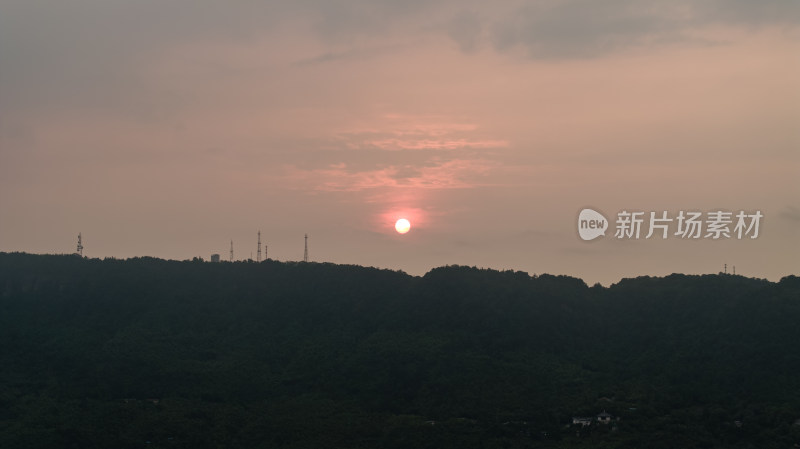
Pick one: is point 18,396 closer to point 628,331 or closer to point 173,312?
point 173,312

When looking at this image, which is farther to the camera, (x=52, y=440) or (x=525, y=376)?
(x=525, y=376)

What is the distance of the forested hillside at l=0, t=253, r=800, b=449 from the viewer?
14600 centimetres

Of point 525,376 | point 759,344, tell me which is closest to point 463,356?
point 525,376

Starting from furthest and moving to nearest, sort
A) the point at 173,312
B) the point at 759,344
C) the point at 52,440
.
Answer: the point at 173,312, the point at 759,344, the point at 52,440

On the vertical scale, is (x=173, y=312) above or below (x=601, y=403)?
above

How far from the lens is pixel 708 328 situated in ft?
564

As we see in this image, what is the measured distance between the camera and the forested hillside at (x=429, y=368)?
5748 inches

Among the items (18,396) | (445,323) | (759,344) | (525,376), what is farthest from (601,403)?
(18,396)

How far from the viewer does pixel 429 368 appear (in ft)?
556

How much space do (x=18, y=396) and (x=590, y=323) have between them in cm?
8272

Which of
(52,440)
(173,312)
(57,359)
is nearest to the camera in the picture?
(52,440)

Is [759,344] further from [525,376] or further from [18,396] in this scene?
[18,396]

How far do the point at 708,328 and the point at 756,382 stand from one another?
18.9m

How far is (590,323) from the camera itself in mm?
185250
